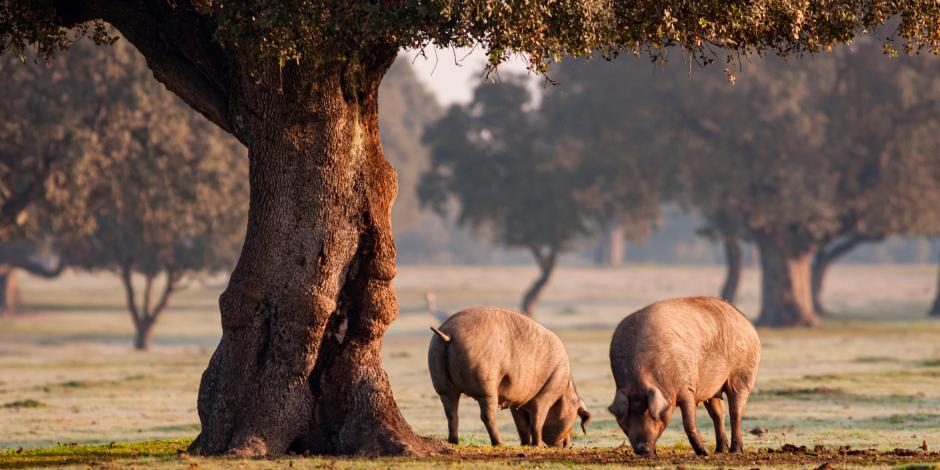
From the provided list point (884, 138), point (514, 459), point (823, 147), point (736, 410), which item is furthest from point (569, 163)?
point (514, 459)

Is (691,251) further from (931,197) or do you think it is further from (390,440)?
(390,440)

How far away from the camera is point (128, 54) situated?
49.7 metres

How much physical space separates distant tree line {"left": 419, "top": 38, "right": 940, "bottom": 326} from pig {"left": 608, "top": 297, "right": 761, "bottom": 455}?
4491 centimetres

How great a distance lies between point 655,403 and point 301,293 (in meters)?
4.69

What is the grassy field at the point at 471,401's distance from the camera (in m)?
20.7

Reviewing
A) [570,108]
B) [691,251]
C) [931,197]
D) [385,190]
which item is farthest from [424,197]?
[691,251]

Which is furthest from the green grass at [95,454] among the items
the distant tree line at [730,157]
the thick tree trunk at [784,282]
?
the thick tree trunk at [784,282]

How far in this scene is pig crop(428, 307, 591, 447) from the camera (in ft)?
60.0

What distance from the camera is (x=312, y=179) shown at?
17797mm

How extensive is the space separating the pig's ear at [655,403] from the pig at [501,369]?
9.20ft

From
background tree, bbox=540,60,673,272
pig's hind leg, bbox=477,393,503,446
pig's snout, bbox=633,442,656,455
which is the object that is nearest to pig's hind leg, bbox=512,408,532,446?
pig's hind leg, bbox=477,393,503,446

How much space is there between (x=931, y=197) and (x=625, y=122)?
49.9 ft

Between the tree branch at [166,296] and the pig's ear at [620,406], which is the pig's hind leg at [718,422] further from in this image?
the tree branch at [166,296]

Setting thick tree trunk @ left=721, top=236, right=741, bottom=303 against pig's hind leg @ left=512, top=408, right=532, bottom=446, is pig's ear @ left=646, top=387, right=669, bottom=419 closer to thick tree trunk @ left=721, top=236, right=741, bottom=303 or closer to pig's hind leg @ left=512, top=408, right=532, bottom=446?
pig's hind leg @ left=512, top=408, right=532, bottom=446
